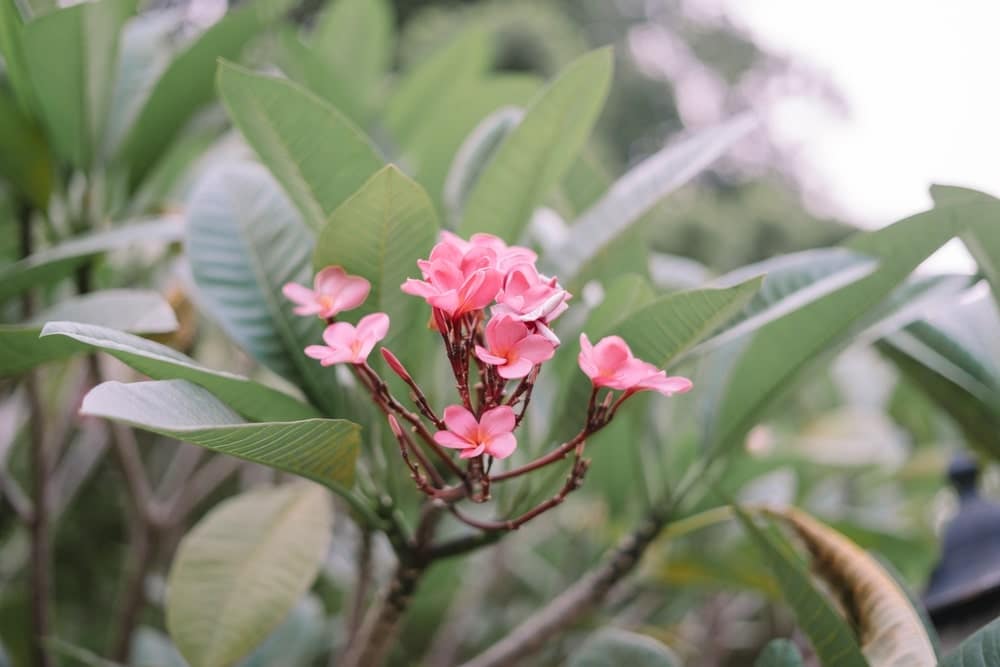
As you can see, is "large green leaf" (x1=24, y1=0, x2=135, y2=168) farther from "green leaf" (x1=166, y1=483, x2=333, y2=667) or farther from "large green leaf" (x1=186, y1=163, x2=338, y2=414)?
"green leaf" (x1=166, y1=483, x2=333, y2=667)

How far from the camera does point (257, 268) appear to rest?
2.13ft

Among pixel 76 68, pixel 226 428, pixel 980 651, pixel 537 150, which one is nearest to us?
pixel 226 428

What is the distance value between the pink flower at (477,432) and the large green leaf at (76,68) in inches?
23.1

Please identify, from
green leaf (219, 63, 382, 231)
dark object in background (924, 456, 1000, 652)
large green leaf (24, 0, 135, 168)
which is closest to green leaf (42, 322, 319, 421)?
green leaf (219, 63, 382, 231)

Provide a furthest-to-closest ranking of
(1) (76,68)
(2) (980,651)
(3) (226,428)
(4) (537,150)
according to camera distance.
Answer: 1. (1) (76,68)
2. (4) (537,150)
3. (2) (980,651)
4. (3) (226,428)

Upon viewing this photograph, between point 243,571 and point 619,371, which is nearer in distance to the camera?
point 619,371

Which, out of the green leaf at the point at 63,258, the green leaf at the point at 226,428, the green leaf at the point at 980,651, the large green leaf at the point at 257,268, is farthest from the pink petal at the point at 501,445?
the green leaf at the point at 63,258

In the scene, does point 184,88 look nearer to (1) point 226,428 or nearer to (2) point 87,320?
(2) point 87,320

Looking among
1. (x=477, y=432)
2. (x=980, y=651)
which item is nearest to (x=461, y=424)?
(x=477, y=432)

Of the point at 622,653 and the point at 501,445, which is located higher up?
the point at 501,445

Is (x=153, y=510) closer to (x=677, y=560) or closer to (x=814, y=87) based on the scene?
(x=677, y=560)

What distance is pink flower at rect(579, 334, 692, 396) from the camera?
43 cm

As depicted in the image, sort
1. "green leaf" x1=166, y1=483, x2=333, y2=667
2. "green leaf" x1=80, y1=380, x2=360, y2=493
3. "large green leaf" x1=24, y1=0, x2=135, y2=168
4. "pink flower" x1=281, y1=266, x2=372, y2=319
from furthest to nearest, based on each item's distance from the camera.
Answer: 1. "large green leaf" x1=24, y1=0, x2=135, y2=168
2. "green leaf" x1=166, y1=483, x2=333, y2=667
3. "pink flower" x1=281, y1=266, x2=372, y2=319
4. "green leaf" x1=80, y1=380, x2=360, y2=493

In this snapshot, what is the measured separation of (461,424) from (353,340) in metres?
0.09
